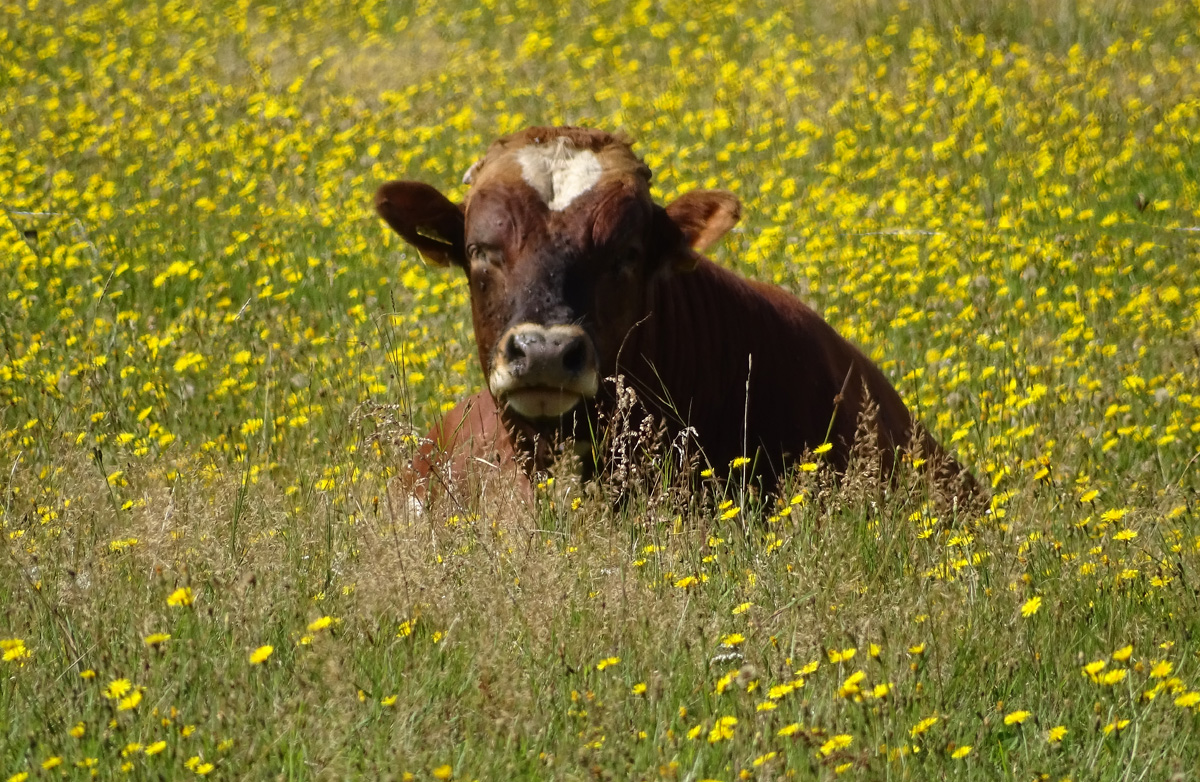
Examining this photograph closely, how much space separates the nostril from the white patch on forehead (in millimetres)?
598

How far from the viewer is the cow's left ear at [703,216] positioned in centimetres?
594

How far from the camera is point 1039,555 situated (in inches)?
173

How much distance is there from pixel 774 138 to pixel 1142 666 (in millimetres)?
7401

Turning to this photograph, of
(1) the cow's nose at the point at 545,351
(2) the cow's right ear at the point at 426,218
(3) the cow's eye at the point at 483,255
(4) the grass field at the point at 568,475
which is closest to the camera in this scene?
(4) the grass field at the point at 568,475

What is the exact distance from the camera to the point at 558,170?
5754mm

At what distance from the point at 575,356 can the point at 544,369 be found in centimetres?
11

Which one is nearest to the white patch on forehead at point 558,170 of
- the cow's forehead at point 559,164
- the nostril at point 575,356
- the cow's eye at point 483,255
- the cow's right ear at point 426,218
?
the cow's forehead at point 559,164

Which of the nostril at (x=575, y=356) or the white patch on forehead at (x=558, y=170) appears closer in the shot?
the nostril at (x=575, y=356)

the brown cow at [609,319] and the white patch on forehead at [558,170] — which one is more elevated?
the white patch on forehead at [558,170]

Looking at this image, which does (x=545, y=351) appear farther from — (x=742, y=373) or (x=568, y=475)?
(x=742, y=373)

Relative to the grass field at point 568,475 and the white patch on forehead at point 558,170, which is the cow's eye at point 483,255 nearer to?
the white patch on forehead at point 558,170

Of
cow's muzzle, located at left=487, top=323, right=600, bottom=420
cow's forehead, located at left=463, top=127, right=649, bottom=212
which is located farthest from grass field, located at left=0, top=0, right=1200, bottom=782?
cow's forehead, located at left=463, top=127, right=649, bottom=212

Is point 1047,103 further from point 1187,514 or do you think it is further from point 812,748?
point 812,748

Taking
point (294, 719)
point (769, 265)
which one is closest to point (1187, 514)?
point (294, 719)
